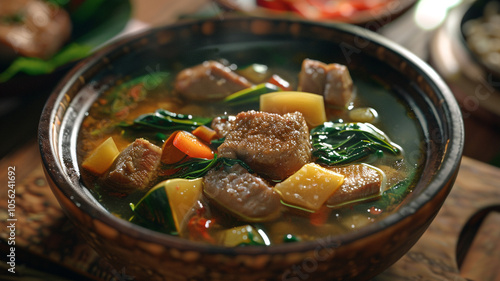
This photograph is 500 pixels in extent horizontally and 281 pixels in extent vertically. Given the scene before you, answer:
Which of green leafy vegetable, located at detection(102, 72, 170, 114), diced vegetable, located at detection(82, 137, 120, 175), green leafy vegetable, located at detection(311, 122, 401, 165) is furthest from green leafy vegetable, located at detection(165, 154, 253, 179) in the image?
green leafy vegetable, located at detection(102, 72, 170, 114)

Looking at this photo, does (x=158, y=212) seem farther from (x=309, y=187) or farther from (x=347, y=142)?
(x=347, y=142)

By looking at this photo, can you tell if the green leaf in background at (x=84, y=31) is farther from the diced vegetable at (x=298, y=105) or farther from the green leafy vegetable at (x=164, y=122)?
the diced vegetable at (x=298, y=105)

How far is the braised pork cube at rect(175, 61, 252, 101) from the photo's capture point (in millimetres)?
2621

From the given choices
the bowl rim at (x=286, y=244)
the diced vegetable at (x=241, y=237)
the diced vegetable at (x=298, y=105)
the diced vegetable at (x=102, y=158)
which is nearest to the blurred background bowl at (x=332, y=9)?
the bowl rim at (x=286, y=244)

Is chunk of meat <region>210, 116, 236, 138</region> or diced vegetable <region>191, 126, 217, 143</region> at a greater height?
chunk of meat <region>210, 116, 236, 138</region>

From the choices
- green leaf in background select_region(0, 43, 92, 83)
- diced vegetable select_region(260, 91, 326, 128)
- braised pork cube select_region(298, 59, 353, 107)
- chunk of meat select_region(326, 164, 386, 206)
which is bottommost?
green leaf in background select_region(0, 43, 92, 83)

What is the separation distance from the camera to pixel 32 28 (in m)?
3.83

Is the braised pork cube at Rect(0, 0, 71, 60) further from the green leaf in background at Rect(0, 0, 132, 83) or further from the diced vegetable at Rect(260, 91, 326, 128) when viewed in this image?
the diced vegetable at Rect(260, 91, 326, 128)

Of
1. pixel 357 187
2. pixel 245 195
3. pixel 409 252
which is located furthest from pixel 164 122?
pixel 409 252

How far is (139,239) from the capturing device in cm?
158

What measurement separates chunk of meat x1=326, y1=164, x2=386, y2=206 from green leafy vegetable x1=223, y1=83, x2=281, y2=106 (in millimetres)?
695

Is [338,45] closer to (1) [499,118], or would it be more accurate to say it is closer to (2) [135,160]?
(2) [135,160]

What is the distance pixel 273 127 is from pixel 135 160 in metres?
0.63

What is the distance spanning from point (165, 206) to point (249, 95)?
2.93 feet
